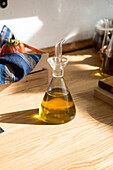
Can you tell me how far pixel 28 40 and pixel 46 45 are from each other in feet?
0.36

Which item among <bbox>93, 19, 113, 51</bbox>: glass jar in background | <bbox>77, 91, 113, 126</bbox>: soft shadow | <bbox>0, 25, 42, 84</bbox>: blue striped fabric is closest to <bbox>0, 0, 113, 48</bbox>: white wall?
<bbox>93, 19, 113, 51</bbox>: glass jar in background

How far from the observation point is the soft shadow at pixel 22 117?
0.70 metres

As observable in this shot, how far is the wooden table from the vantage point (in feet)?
1.84

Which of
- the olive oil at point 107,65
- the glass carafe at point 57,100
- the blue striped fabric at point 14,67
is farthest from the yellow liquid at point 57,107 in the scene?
the olive oil at point 107,65

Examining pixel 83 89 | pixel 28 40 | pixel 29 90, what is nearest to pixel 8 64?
pixel 29 90

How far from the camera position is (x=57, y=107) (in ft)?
2.14

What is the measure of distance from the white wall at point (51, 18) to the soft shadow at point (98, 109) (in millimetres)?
437

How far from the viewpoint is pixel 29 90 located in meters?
0.88

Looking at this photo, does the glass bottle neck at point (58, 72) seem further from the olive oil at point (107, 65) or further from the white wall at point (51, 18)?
the white wall at point (51, 18)

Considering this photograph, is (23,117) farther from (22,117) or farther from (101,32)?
(101,32)

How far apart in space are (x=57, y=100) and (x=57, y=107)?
0.02 meters

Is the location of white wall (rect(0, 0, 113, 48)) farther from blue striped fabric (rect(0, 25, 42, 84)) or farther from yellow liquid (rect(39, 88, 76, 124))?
yellow liquid (rect(39, 88, 76, 124))

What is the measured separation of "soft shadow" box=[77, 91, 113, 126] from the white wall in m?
0.44

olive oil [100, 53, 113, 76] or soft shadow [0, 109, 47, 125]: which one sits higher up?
olive oil [100, 53, 113, 76]
